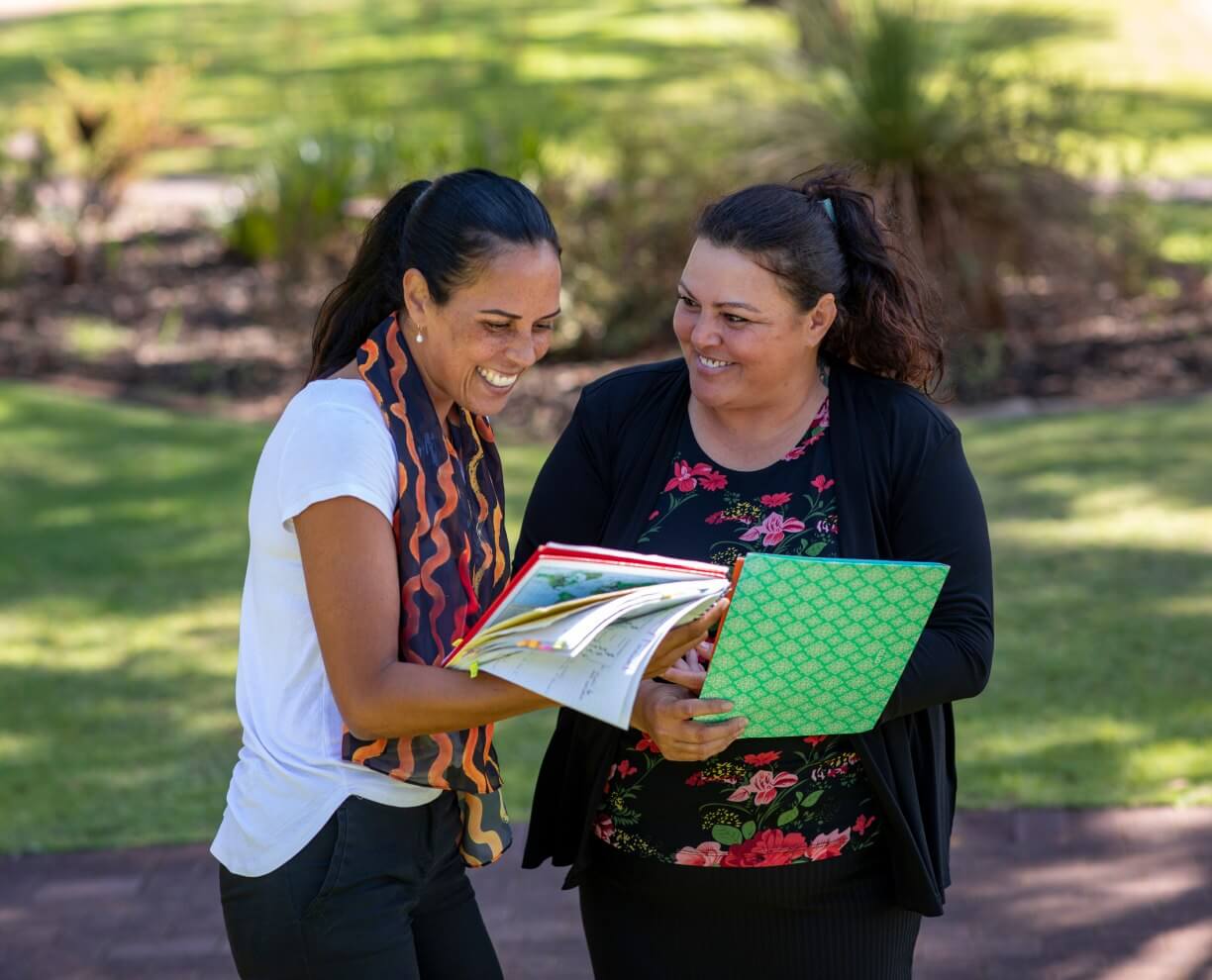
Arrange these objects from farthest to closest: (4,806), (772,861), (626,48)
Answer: (626,48) < (4,806) < (772,861)

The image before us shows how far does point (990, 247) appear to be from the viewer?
9875 mm

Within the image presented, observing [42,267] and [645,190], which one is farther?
[42,267]

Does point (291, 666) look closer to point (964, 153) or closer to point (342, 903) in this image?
point (342, 903)

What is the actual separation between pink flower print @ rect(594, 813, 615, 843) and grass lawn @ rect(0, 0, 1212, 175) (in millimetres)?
8793

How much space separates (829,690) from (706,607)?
0.30m

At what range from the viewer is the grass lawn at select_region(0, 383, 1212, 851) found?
5180 millimetres

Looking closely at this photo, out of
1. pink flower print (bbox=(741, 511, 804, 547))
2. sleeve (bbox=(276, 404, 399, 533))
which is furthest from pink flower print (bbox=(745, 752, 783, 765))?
sleeve (bbox=(276, 404, 399, 533))

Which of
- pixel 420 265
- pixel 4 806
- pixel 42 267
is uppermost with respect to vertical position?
pixel 420 265

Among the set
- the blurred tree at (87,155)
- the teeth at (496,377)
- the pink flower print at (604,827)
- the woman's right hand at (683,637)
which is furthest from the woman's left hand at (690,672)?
the blurred tree at (87,155)

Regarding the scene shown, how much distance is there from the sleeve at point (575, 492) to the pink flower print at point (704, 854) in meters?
0.55

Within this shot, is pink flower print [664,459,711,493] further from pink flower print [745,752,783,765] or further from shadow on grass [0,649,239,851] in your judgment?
shadow on grass [0,649,239,851]

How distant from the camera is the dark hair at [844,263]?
8.93ft

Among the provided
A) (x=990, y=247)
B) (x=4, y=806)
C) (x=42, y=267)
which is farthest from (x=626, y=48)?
(x=4, y=806)

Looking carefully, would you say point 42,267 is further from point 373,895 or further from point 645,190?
point 373,895
